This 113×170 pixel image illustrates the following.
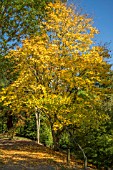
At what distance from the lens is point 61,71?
1430 cm

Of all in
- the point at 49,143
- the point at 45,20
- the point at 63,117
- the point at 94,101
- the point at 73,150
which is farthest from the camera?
the point at 49,143

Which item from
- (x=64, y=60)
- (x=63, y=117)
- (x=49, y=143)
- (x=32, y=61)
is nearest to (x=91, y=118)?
(x=63, y=117)

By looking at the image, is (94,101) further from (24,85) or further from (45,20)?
(45,20)

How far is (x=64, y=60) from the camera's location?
14789 mm

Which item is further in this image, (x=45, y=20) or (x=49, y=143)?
(x=49, y=143)

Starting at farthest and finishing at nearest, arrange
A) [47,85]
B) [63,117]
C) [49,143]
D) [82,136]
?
[49,143] < [82,136] < [47,85] < [63,117]

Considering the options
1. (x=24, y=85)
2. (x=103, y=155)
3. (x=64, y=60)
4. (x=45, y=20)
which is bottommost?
(x=103, y=155)

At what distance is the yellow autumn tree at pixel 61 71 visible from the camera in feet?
45.8

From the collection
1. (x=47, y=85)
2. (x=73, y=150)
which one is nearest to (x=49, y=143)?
(x=73, y=150)

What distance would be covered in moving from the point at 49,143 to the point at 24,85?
1882 cm

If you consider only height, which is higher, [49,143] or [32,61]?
[32,61]

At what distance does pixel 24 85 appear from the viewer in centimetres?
1577

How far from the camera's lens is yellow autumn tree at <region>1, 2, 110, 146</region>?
14.0 metres

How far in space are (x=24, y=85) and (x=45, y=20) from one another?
15.0 ft
